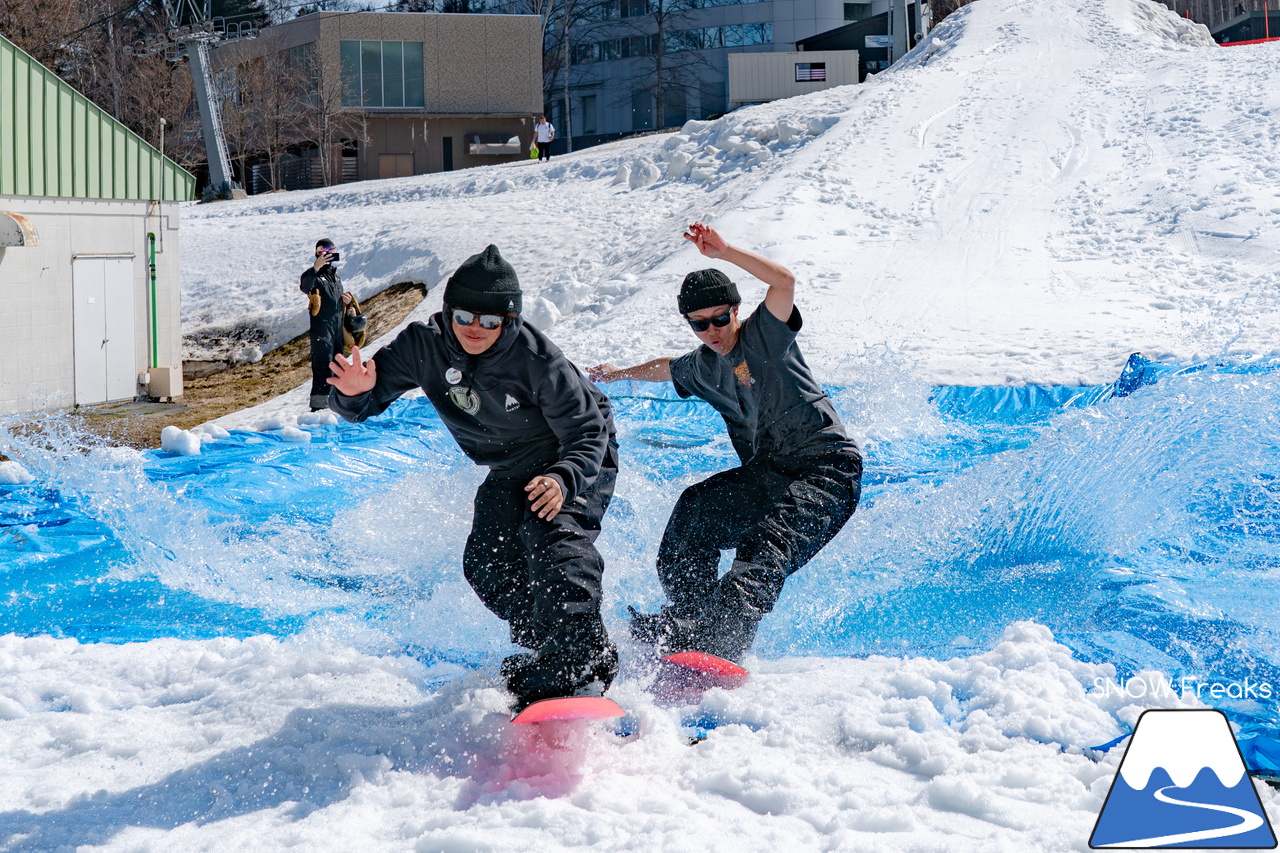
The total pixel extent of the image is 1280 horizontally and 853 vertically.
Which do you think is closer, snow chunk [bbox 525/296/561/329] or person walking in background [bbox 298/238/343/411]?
person walking in background [bbox 298/238/343/411]

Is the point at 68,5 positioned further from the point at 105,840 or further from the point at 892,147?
the point at 105,840

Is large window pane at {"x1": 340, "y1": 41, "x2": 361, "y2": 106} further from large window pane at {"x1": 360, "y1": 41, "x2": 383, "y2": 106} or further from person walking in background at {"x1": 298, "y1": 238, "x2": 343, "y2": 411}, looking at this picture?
person walking in background at {"x1": 298, "y1": 238, "x2": 343, "y2": 411}

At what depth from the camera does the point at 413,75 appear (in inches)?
1601

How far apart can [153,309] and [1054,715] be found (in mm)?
13140

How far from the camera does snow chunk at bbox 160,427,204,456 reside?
26.1 feet

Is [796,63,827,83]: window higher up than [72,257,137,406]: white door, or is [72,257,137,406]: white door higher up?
[796,63,827,83]: window

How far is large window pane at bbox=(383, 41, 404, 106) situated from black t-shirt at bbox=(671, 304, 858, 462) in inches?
1524

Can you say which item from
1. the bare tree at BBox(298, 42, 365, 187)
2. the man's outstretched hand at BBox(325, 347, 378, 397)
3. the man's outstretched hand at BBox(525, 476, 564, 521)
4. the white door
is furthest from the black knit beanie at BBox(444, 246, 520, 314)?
the bare tree at BBox(298, 42, 365, 187)

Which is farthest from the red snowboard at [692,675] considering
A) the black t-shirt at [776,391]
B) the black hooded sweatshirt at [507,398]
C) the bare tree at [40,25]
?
the bare tree at [40,25]

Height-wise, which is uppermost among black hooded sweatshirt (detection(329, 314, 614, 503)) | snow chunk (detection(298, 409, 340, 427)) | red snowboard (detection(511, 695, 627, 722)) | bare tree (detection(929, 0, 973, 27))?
bare tree (detection(929, 0, 973, 27))

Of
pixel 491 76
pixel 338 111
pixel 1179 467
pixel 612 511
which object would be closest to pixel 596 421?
pixel 612 511

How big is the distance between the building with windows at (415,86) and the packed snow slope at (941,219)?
50.9 feet

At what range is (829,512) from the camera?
422 cm

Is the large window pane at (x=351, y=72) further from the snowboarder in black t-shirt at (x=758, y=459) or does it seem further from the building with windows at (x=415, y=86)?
the snowboarder in black t-shirt at (x=758, y=459)
